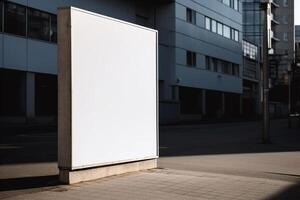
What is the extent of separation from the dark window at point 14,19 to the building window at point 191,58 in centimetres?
2398

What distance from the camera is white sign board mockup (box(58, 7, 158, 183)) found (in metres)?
10.2

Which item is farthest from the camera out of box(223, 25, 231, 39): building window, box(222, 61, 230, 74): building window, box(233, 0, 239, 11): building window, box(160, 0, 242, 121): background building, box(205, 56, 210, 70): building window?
box(233, 0, 239, 11): building window

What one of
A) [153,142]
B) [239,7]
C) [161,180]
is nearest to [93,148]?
[161,180]

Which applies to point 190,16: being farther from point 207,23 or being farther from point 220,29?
point 220,29

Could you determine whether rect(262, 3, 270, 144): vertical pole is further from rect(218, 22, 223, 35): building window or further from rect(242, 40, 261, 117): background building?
rect(242, 40, 261, 117): background building

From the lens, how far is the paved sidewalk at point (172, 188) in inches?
364

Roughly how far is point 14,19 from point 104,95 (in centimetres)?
2724

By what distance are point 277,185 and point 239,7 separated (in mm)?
65830

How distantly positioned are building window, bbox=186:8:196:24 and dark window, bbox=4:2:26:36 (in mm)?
23580

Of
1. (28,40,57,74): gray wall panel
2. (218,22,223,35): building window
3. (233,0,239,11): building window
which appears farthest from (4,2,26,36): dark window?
(233,0,239,11): building window

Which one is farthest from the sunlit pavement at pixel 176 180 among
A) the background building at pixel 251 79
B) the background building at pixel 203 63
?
the background building at pixel 251 79

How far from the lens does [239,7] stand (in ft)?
247

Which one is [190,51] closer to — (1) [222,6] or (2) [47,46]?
(1) [222,6]

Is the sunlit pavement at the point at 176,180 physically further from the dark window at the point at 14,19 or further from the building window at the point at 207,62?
the building window at the point at 207,62
